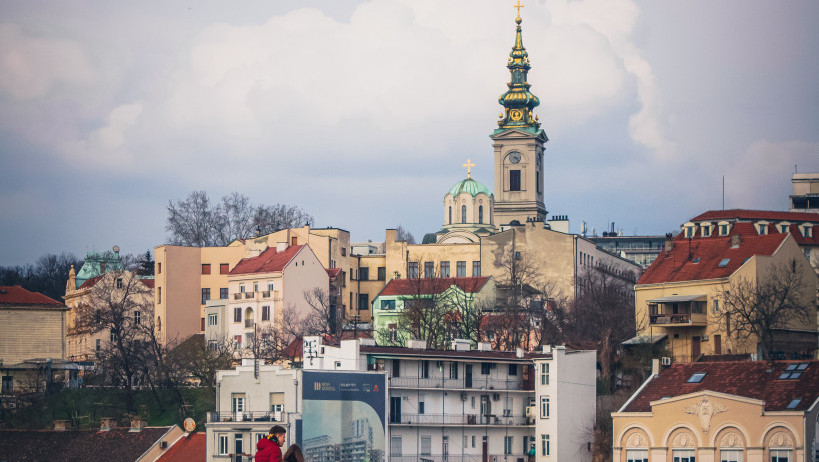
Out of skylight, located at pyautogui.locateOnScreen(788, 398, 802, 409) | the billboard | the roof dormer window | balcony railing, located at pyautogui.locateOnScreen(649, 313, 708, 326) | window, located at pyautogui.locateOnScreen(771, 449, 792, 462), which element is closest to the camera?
window, located at pyautogui.locateOnScreen(771, 449, 792, 462)

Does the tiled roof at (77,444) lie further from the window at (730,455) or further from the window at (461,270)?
the window at (461,270)

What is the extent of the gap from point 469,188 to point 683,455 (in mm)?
74646

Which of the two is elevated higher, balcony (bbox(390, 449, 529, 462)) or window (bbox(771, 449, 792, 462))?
window (bbox(771, 449, 792, 462))

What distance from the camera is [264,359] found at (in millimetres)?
99562

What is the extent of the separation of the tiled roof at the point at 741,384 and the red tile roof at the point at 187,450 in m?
22.3

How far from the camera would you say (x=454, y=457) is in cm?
8631

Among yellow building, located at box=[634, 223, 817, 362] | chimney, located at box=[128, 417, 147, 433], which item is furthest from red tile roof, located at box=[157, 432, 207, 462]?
yellow building, located at box=[634, 223, 817, 362]

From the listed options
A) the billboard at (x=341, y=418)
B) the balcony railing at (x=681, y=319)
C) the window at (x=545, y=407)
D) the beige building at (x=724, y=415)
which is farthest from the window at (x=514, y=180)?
the billboard at (x=341, y=418)

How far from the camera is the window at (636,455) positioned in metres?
78.6

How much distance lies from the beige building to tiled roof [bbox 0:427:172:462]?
994 inches

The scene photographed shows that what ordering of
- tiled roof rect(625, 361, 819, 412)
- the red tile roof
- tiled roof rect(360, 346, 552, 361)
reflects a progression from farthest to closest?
tiled roof rect(360, 346, 552, 361) < the red tile roof < tiled roof rect(625, 361, 819, 412)

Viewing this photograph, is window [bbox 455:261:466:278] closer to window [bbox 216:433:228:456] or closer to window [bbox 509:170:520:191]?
window [bbox 509:170:520:191]

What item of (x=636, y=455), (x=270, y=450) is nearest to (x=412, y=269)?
(x=636, y=455)

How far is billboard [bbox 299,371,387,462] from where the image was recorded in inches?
3115
